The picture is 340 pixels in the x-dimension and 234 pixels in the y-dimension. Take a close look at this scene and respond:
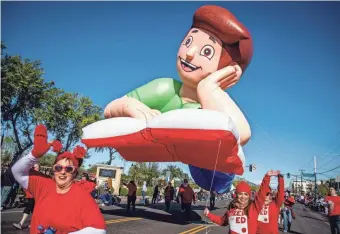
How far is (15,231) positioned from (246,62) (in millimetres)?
6968

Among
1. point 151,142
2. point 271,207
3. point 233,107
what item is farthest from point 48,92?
point 271,207

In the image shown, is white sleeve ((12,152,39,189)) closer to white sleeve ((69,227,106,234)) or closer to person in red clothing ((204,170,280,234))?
white sleeve ((69,227,106,234))

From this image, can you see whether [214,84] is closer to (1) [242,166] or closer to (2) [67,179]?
(1) [242,166]

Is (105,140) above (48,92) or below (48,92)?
below

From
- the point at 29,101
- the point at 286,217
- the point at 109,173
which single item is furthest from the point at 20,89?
the point at 286,217

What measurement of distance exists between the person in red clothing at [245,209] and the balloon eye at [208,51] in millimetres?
4587

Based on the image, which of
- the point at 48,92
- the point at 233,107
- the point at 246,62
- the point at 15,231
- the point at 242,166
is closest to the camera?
the point at 15,231

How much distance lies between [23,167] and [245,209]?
275 centimetres

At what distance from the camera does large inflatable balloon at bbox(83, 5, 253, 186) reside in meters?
6.53

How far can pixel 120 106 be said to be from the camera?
8.42m

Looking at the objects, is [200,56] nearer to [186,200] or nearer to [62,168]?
[186,200]

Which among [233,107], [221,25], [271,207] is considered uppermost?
[221,25]

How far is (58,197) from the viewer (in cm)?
276

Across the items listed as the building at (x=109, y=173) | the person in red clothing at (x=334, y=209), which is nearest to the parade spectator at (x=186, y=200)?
the person in red clothing at (x=334, y=209)
